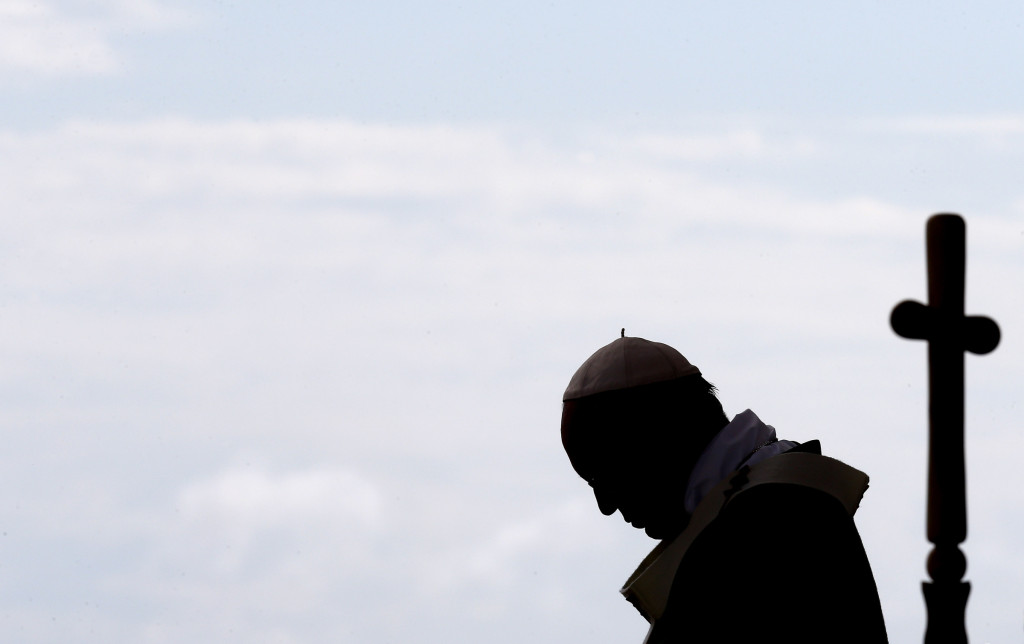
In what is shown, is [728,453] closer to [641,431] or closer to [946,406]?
[641,431]

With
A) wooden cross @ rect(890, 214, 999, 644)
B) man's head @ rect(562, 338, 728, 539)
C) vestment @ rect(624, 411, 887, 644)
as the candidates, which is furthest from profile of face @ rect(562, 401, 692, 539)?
wooden cross @ rect(890, 214, 999, 644)

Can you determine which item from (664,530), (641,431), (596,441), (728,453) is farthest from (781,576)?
(596,441)

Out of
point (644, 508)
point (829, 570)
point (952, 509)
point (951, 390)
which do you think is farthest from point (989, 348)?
point (644, 508)

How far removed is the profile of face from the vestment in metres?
0.34

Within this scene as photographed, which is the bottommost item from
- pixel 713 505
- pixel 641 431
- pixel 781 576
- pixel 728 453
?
pixel 781 576

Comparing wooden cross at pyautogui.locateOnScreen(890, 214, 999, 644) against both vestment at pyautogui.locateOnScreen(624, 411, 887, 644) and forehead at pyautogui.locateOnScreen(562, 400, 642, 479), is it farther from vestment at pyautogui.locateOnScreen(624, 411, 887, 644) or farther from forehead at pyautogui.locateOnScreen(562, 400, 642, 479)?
forehead at pyautogui.locateOnScreen(562, 400, 642, 479)

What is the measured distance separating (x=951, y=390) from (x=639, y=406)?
1677 mm

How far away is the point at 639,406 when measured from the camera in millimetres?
5551

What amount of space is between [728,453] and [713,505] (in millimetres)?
227

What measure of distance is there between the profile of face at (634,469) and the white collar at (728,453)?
0.31 ft

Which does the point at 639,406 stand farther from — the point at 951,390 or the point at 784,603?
the point at 951,390

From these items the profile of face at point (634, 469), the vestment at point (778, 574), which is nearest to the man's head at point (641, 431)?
the profile of face at point (634, 469)

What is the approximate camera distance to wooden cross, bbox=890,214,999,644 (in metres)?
3.98

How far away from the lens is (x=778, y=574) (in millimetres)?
4801
